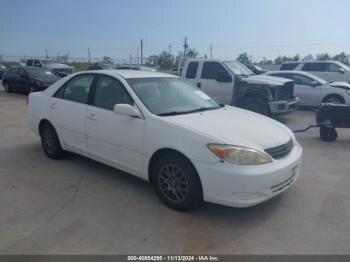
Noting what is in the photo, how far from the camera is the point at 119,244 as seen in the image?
10.8 ft

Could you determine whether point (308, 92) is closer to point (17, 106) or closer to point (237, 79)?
point (237, 79)

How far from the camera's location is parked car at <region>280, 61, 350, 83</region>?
14.8m

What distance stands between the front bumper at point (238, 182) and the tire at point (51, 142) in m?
→ 2.97

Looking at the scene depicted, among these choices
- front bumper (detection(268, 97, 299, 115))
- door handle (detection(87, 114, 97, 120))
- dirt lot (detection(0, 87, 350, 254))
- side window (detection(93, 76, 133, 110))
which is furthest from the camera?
front bumper (detection(268, 97, 299, 115))

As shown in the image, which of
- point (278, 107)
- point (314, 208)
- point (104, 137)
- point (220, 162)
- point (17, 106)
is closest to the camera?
point (220, 162)

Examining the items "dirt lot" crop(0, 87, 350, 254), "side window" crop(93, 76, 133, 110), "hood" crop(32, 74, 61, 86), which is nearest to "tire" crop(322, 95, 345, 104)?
"dirt lot" crop(0, 87, 350, 254)

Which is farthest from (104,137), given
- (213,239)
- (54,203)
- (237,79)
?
(237,79)

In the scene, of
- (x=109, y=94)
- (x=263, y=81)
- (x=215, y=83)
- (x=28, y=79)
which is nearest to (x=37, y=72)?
(x=28, y=79)

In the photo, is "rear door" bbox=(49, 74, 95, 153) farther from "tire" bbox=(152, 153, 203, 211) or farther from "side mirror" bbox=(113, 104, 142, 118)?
"tire" bbox=(152, 153, 203, 211)

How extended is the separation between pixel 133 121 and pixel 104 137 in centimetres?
64

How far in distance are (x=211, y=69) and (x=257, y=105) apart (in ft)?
5.91

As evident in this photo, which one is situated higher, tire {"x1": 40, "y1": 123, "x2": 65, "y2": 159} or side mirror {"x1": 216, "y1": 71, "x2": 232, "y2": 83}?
side mirror {"x1": 216, "y1": 71, "x2": 232, "y2": 83}

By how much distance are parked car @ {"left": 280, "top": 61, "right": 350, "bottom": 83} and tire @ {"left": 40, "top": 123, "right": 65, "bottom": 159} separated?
482 inches

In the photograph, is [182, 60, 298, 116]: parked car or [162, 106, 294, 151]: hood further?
[182, 60, 298, 116]: parked car
